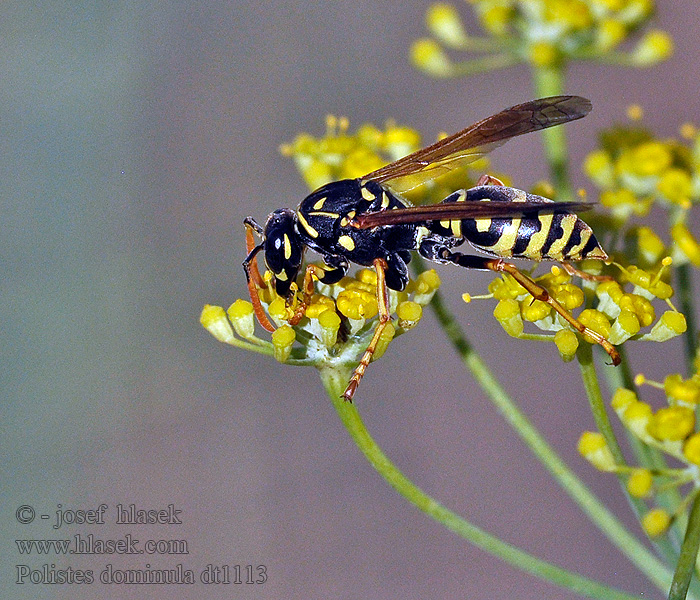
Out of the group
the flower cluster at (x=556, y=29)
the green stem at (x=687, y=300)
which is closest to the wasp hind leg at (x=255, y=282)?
the green stem at (x=687, y=300)

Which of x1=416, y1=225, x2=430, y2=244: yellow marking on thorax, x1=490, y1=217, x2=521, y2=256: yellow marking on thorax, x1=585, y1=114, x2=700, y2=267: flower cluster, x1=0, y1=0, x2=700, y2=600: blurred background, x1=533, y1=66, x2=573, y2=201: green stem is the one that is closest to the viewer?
x1=490, y1=217, x2=521, y2=256: yellow marking on thorax

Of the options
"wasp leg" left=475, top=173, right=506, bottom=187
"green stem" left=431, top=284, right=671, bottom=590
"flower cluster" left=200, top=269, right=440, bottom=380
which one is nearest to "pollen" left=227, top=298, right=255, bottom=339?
"flower cluster" left=200, top=269, right=440, bottom=380

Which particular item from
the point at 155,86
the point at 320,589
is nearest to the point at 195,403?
the point at 320,589

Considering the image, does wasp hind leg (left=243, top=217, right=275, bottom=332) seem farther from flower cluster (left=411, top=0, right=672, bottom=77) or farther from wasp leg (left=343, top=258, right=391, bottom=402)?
flower cluster (left=411, top=0, right=672, bottom=77)

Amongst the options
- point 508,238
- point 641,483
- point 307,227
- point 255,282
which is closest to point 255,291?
point 255,282

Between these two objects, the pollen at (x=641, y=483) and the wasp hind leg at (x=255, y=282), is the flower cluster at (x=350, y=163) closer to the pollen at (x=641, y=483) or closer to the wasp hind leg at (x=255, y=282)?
the wasp hind leg at (x=255, y=282)

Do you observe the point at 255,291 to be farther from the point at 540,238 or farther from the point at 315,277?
the point at 540,238

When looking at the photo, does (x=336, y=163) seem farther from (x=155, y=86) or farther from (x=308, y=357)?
(x=155, y=86)
